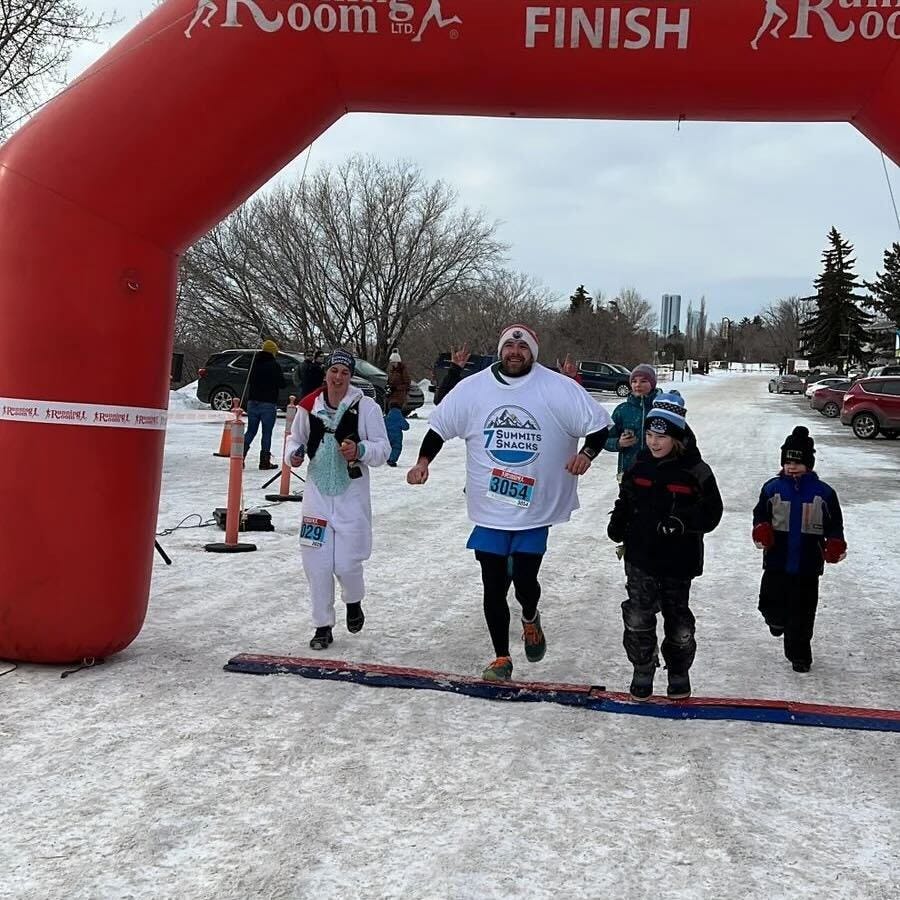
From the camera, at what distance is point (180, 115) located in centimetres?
495

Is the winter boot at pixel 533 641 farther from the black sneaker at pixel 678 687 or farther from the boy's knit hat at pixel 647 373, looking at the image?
the boy's knit hat at pixel 647 373

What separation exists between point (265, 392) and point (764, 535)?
10369 mm

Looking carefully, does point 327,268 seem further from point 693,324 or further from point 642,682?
point 693,324

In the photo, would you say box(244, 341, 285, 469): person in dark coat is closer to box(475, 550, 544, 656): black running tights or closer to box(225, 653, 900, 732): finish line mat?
box(225, 653, 900, 732): finish line mat

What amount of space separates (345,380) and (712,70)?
2.68 m

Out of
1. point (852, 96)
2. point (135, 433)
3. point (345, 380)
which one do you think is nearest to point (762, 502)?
point (852, 96)

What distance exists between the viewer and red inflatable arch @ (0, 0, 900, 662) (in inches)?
188

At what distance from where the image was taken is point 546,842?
336 cm

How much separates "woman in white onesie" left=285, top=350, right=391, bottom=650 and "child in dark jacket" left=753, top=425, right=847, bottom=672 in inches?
89.0

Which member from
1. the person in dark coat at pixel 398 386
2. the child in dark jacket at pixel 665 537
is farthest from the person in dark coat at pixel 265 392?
the child in dark jacket at pixel 665 537

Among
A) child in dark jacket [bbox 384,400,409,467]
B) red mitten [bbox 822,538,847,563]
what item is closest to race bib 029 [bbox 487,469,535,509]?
red mitten [bbox 822,538,847,563]

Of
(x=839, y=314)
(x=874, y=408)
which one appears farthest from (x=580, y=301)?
(x=874, y=408)

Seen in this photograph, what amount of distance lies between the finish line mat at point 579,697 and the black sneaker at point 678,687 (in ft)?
0.16

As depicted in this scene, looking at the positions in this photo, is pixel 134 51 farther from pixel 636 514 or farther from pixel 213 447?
pixel 213 447
